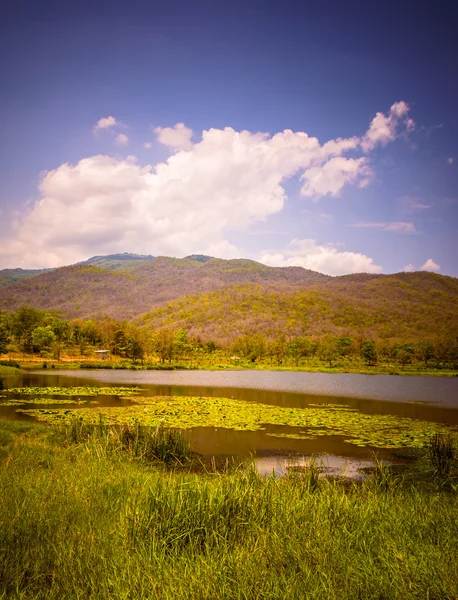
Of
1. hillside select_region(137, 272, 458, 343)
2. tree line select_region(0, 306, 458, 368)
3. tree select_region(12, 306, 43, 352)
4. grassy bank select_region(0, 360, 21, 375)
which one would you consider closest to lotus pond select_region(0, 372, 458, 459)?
grassy bank select_region(0, 360, 21, 375)

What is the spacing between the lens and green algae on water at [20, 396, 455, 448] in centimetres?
1712

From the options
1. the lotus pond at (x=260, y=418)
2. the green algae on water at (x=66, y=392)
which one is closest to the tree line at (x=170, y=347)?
the green algae on water at (x=66, y=392)

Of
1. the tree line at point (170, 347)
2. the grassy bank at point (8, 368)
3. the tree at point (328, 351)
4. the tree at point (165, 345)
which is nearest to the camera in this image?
the grassy bank at point (8, 368)

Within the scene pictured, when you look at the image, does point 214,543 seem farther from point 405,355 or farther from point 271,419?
point 405,355

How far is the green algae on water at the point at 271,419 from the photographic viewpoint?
17125mm

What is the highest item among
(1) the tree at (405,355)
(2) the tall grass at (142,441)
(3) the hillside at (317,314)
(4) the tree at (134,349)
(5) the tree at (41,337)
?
(3) the hillside at (317,314)

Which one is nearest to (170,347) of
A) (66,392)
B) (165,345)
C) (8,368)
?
(165,345)

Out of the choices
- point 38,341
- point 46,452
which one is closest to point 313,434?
point 46,452

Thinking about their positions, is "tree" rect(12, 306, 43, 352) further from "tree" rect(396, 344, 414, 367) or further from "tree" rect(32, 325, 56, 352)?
"tree" rect(396, 344, 414, 367)

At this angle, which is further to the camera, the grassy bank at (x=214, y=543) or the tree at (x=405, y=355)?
the tree at (x=405, y=355)

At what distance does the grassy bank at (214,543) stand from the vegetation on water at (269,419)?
9.45 m

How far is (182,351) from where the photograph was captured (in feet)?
303

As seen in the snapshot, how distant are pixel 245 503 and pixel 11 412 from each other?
18.2 m

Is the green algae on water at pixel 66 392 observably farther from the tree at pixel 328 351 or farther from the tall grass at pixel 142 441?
the tree at pixel 328 351
